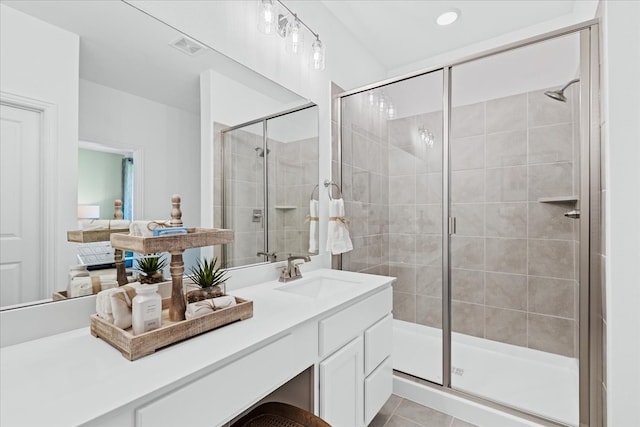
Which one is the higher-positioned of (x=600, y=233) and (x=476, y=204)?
(x=476, y=204)

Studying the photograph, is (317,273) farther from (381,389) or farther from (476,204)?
(476,204)

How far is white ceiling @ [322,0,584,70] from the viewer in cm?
212

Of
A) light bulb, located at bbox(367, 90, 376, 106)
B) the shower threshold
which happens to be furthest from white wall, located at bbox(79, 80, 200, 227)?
the shower threshold

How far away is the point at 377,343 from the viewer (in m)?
1.56

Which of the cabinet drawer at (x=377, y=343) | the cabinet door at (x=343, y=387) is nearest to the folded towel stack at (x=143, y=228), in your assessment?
the cabinet door at (x=343, y=387)

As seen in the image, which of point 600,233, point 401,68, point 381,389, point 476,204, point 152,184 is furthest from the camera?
point 401,68

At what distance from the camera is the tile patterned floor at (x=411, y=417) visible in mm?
1691

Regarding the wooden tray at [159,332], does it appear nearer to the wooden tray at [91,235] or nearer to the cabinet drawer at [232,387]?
the cabinet drawer at [232,387]

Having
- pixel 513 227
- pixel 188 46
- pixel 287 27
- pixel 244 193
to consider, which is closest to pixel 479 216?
pixel 513 227

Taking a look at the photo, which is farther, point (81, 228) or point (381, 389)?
point (381, 389)

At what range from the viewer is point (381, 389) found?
1.60 m

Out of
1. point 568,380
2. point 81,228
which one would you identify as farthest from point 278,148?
point 568,380

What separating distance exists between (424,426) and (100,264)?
1.75 metres

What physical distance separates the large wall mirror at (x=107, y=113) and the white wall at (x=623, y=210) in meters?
1.63
